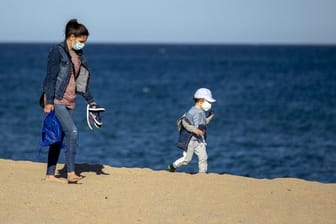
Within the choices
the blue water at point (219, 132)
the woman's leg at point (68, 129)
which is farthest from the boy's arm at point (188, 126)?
the blue water at point (219, 132)

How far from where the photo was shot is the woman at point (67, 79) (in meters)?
8.80

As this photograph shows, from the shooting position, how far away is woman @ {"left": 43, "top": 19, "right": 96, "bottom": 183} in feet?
28.9

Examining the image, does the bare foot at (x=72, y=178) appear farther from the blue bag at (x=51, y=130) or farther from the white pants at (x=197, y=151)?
the white pants at (x=197, y=151)

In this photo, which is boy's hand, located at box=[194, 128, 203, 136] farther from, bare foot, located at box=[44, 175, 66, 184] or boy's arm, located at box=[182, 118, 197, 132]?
bare foot, located at box=[44, 175, 66, 184]

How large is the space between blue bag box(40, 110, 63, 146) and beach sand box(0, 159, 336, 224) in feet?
1.69

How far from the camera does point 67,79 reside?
8.88 meters

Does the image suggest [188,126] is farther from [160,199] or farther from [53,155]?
[160,199]

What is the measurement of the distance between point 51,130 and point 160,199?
1.51 metres

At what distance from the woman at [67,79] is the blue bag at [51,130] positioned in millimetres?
67

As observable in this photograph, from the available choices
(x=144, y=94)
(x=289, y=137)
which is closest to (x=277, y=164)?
(x=289, y=137)

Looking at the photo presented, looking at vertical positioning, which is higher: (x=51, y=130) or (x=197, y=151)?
(x=197, y=151)

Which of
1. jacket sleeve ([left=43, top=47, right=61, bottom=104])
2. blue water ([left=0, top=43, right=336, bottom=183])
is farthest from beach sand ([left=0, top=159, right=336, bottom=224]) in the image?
blue water ([left=0, top=43, right=336, bottom=183])

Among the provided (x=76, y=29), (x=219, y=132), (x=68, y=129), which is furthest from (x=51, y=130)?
(x=219, y=132)

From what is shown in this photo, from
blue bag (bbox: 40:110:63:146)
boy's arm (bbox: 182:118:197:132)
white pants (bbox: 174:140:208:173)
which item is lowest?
blue bag (bbox: 40:110:63:146)
